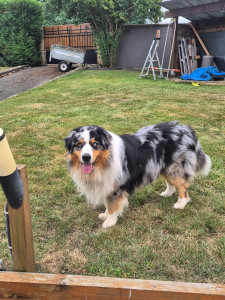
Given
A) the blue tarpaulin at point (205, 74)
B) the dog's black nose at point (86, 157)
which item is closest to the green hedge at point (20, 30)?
the blue tarpaulin at point (205, 74)

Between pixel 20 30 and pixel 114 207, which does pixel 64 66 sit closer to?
pixel 20 30

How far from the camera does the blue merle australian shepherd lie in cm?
248

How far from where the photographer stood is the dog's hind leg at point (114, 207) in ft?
9.26

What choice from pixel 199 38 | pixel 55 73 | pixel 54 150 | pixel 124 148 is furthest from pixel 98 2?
pixel 124 148

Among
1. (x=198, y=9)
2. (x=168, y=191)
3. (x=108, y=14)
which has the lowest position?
(x=168, y=191)

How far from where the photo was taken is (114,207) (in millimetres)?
2832

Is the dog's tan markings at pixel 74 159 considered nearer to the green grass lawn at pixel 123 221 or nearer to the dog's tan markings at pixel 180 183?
the green grass lawn at pixel 123 221

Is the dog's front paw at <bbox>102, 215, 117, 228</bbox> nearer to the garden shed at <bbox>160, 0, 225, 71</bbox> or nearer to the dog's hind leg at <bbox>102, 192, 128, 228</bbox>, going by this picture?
the dog's hind leg at <bbox>102, 192, 128, 228</bbox>

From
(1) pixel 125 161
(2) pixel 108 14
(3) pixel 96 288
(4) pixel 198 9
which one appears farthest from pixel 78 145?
(2) pixel 108 14

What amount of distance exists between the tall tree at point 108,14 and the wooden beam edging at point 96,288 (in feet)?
45.4

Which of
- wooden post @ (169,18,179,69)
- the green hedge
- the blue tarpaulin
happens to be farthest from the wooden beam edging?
the green hedge

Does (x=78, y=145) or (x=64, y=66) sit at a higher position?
(x=64, y=66)

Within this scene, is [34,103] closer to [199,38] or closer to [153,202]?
[153,202]

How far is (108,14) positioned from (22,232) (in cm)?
1441
